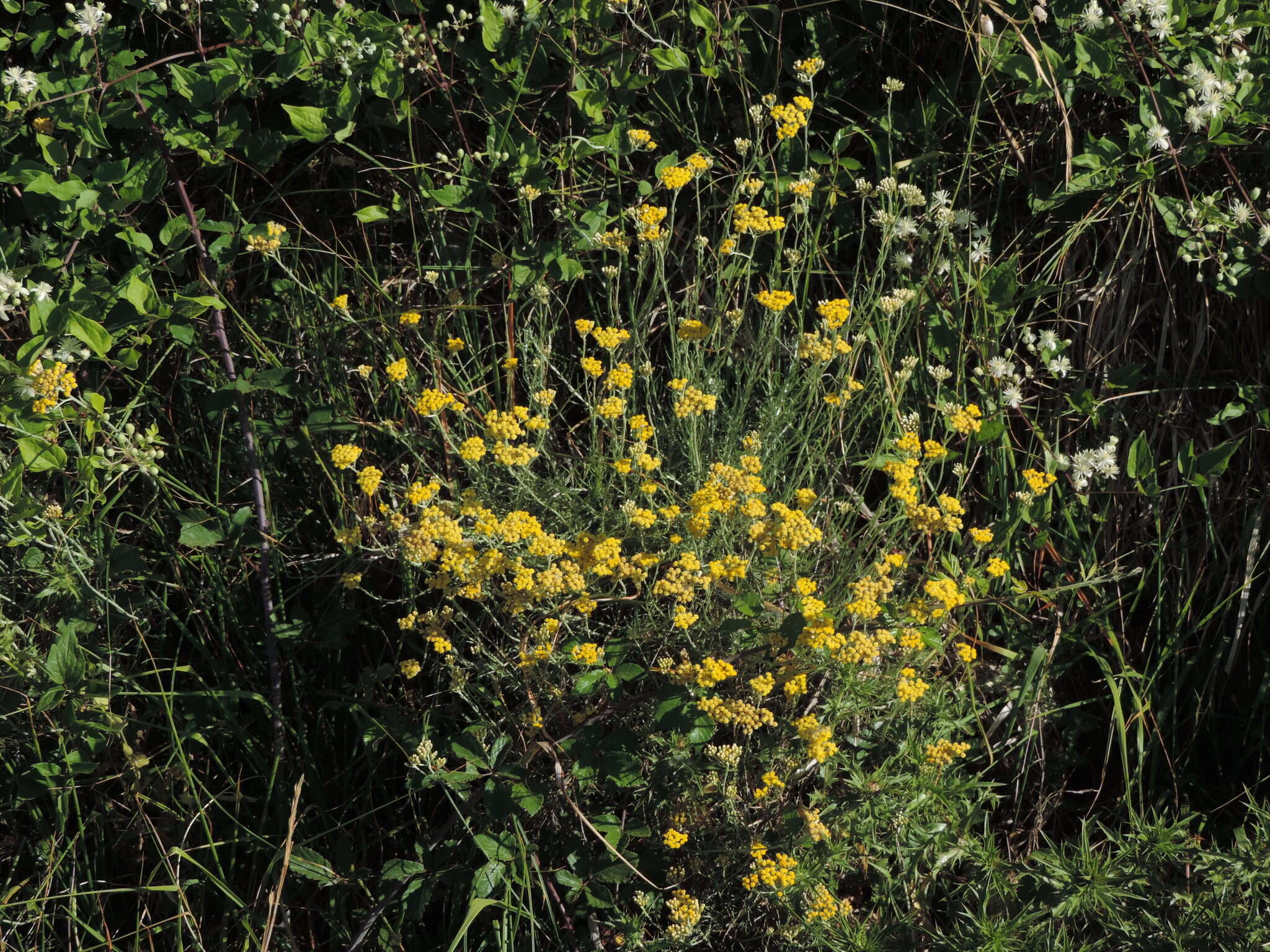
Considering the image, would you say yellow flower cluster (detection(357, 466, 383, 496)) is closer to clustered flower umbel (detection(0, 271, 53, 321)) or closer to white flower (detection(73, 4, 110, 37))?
clustered flower umbel (detection(0, 271, 53, 321))

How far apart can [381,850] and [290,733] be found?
309mm

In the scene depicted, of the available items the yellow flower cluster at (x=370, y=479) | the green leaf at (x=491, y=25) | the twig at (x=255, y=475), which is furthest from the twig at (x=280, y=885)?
the green leaf at (x=491, y=25)

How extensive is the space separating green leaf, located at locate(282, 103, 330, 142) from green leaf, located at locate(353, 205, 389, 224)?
18 centimetres

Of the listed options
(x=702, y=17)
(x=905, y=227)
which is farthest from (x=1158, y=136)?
(x=702, y=17)

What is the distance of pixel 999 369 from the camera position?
2371 mm

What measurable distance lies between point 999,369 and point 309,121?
1.58 metres

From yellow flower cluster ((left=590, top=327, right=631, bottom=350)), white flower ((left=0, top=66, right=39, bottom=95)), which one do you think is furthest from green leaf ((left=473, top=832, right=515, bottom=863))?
white flower ((left=0, top=66, right=39, bottom=95))

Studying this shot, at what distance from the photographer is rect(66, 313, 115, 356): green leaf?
2.15 m

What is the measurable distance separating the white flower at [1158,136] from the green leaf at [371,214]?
66.9 inches

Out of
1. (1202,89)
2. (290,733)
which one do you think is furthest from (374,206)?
(1202,89)

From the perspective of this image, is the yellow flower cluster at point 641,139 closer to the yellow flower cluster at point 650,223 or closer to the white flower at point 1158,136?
the yellow flower cluster at point 650,223

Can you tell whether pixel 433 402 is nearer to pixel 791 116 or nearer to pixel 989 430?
pixel 791 116

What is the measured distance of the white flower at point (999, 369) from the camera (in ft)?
7.79

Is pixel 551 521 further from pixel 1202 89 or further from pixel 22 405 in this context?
pixel 1202 89
